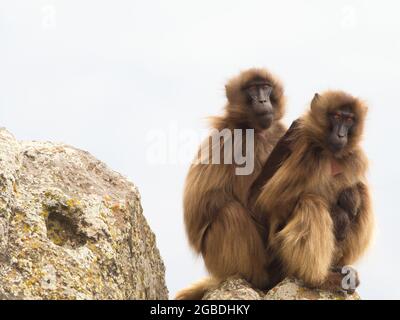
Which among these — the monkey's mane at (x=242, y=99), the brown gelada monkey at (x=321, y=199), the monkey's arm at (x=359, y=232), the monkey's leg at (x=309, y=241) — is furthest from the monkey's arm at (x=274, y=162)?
the monkey's arm at (x=359, y=232)

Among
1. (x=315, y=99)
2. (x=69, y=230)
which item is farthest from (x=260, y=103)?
(x=69, y=230)

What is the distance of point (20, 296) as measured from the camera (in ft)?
23.9

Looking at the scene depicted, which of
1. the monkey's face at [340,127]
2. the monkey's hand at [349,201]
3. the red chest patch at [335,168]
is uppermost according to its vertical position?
the monkey's face at [340,127]

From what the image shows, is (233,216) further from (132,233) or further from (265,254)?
(132,233)

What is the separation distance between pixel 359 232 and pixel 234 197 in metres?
1.74

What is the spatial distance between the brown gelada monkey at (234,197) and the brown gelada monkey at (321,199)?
0.27 metres

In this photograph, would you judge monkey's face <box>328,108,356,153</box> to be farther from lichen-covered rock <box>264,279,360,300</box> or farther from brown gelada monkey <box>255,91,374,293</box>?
lichen-covered rock <box>264,279,360,300</box>

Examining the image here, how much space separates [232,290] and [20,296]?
9.34 feet

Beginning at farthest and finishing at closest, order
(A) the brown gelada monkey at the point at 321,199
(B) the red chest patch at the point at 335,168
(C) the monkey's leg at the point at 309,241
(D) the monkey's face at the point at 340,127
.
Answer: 1. (B) the red chest patch at the point at 335,168
2. (D) the monkey's face at the point at 340,127
3. (A) the brown gelada monkey at the point at 321,199
4. (C) the monkey's leg at the point at 309,241

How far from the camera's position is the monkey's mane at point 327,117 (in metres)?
9.98

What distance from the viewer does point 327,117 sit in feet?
32.8

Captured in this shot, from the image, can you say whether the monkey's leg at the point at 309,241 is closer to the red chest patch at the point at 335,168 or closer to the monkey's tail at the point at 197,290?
the red chest patch at the point at 335,168

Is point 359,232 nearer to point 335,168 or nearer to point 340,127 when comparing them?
point 335,168
